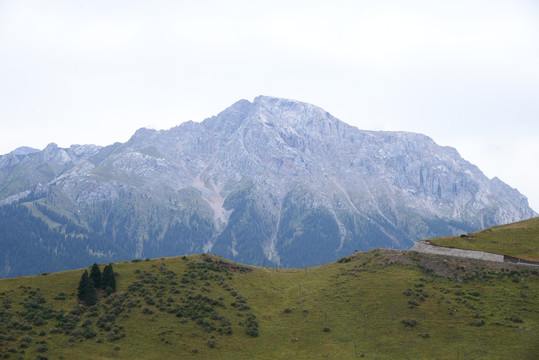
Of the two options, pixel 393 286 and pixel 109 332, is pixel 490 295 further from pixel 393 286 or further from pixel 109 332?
pixel 109 332

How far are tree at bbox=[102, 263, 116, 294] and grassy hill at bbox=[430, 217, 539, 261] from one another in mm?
82565

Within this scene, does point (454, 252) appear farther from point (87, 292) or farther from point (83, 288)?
point (83, 288)

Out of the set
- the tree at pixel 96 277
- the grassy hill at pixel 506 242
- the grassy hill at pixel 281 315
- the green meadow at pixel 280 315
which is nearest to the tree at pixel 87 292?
the green meadow at pixel 280 315

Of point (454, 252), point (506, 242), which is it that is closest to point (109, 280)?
point (454, 252)

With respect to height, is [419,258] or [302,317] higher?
[419,258]

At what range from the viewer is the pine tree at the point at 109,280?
78.1m

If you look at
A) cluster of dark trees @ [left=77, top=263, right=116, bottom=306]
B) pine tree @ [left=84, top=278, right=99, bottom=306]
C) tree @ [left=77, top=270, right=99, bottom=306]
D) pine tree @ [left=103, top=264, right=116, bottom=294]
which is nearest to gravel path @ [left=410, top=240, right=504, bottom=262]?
pine tree @ [left=103, top=264, right=116, bottom=294]

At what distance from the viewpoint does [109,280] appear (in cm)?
8006

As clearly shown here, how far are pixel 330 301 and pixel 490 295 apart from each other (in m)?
31.9

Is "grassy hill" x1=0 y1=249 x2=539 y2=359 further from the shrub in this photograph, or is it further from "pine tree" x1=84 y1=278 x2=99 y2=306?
"pine tree" x1=84 y1=278 x2=99 y2=306

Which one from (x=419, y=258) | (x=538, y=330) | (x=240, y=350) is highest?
(x=419, y=258)

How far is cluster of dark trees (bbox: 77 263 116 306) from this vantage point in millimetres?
73750

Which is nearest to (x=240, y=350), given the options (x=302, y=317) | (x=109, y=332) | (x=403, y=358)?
(x=302, y=317)

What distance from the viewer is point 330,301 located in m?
84.2
